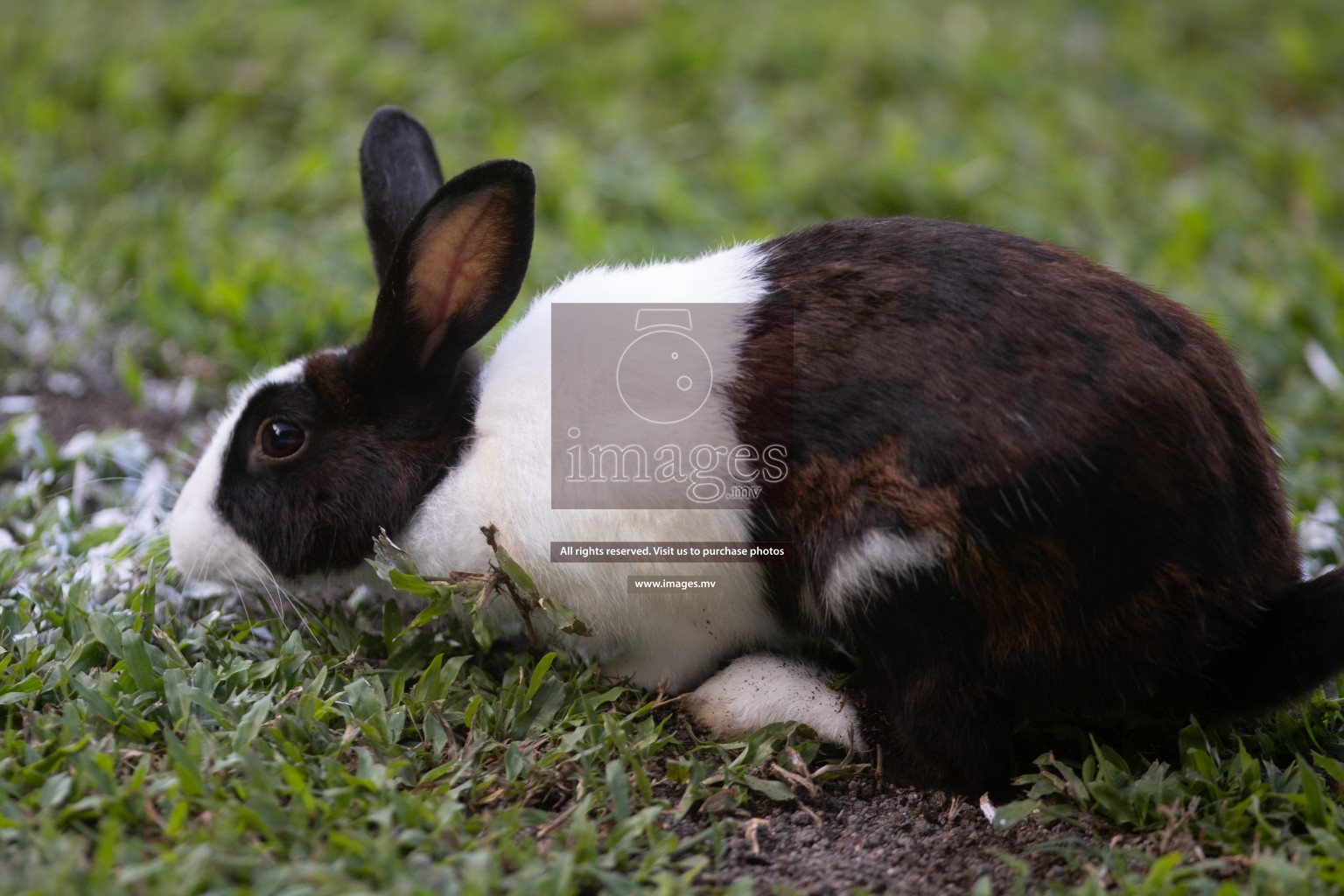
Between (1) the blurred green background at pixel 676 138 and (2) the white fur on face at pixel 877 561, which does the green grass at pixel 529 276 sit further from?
(2) the white fur on face at pixel 877 561

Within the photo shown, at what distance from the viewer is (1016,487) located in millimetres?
2498

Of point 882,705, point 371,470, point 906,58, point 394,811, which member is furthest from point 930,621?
point 906,58

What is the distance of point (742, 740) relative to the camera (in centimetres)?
284

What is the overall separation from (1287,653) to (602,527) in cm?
153

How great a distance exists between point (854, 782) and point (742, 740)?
275 millimetres

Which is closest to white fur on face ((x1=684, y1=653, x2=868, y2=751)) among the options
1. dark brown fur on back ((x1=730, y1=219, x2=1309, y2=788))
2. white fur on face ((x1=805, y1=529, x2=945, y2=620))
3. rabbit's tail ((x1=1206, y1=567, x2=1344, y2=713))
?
dark brown fur on back ((x1=730, y1=219, x2=1309, y2=788))

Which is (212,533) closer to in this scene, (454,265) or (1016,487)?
(454,265)

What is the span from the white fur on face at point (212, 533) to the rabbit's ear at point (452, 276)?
0.34 meters

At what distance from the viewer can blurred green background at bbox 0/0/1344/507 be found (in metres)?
4.80

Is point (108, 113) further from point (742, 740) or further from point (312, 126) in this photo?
point (742, 740)

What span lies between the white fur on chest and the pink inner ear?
18cm

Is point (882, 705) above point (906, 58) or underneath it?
underneath

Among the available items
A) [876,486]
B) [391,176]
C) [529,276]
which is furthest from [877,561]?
[529,276]

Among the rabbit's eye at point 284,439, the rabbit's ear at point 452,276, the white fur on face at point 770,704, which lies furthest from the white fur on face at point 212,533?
the white fur on face at point 770,704
